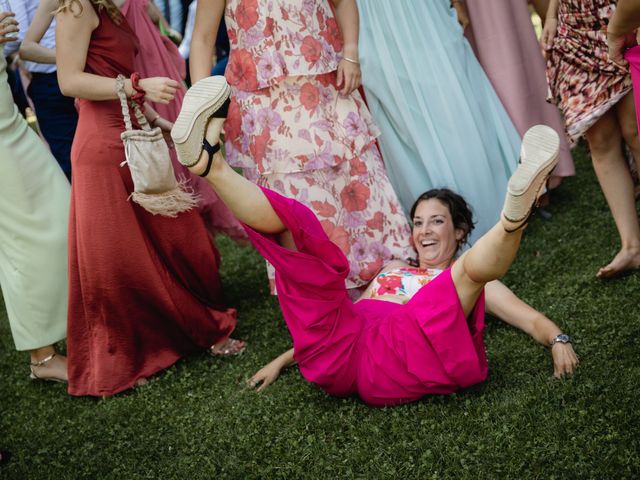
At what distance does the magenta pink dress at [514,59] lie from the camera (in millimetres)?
4133

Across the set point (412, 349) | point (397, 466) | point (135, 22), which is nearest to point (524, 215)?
point (412, 349)

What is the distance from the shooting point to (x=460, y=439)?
7.57 feet

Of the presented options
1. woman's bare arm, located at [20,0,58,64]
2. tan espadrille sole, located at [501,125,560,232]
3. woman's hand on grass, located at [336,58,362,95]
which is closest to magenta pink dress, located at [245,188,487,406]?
tan espadrille sole, located at [501,125,560,232]

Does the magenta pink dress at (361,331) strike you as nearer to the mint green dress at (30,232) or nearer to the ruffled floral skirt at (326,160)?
the ruffled floral skirt at (326,160)

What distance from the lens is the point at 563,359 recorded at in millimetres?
2605

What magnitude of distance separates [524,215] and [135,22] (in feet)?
7.78

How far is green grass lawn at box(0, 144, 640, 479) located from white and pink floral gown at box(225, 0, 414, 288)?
0.64 m

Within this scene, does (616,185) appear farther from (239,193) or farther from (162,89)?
(162,89)

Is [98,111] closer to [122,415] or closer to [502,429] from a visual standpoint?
[122,415]

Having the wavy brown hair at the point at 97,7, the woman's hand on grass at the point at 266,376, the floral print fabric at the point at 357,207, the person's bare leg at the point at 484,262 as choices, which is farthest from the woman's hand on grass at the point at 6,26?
the person's bare leg at the point at 484,262

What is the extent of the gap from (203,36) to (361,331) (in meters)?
1.45

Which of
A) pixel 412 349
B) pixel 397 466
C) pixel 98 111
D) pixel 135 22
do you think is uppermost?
pixel 135 22

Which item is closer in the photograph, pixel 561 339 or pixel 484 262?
pixel 484 262

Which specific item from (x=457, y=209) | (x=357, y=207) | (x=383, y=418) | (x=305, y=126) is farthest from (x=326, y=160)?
(x=383, y=418)
